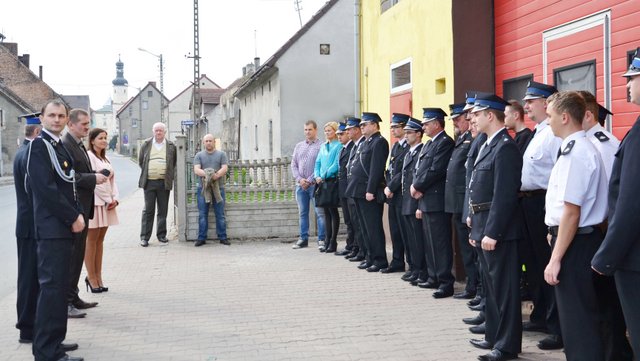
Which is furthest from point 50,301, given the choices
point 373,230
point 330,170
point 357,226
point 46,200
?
point 330,170

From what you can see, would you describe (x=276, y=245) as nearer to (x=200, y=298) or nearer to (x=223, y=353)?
(x=200, y=298)

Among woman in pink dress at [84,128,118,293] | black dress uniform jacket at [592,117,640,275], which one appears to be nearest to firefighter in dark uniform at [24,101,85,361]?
woman in pink dress at [84,128,118,293]

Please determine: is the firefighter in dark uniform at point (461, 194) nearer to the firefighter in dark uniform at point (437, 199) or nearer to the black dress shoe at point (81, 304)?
the firefighter in dark uniform at point (437, 199)

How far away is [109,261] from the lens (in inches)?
444

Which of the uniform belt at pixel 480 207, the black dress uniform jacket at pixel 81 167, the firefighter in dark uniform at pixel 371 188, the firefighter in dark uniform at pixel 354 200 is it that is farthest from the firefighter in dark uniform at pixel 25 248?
the firefighter in dark uniform at pixel 354 200

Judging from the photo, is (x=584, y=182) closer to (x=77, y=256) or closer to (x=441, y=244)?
(x=441, y=244)

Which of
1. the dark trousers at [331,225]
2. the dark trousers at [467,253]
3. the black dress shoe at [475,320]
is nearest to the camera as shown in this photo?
the black dress shoe at [475,320]

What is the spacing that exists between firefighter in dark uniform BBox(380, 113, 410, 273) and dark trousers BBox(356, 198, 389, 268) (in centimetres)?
18

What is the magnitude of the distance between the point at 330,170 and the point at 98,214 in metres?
4.20

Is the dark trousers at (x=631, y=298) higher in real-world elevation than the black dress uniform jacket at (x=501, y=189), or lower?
lower

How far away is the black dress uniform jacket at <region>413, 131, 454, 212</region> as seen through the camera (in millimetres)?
8188

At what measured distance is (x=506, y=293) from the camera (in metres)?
5.61

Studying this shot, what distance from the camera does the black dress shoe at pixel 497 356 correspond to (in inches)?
217

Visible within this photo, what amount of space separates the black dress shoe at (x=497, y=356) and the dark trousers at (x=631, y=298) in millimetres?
1748
